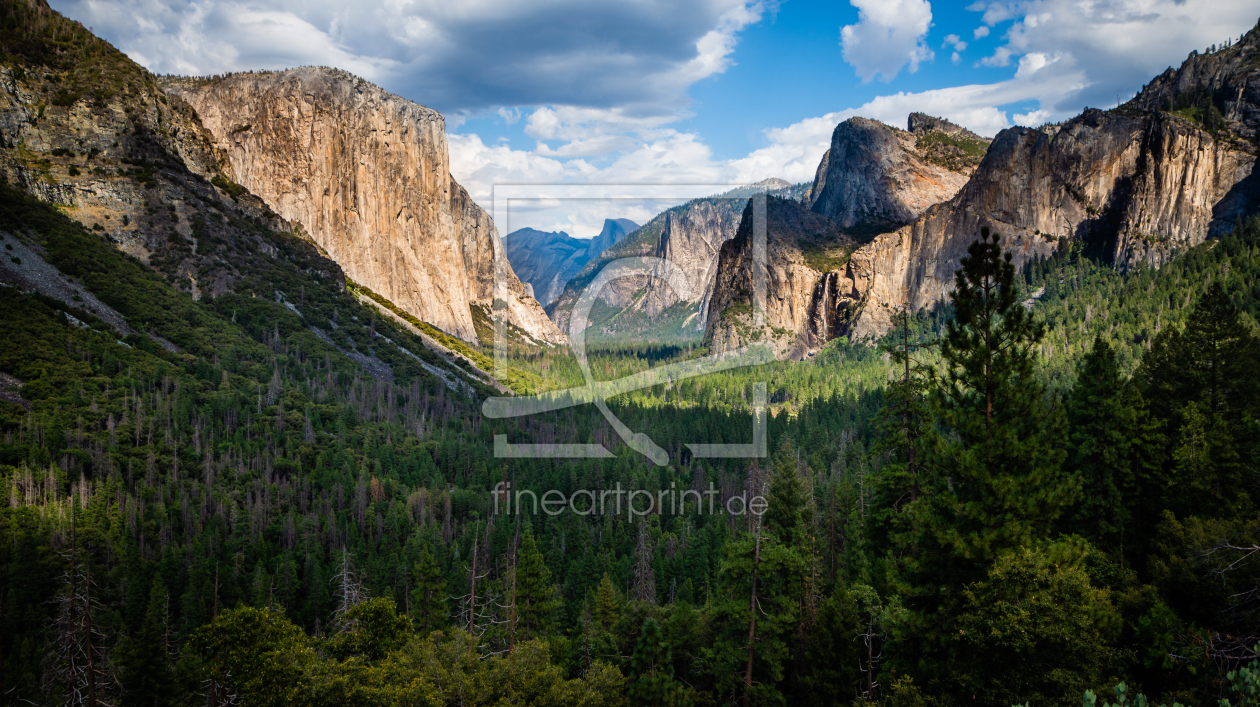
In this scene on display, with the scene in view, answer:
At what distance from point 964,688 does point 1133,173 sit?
158 meters

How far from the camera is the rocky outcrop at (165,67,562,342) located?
14425 centimetres

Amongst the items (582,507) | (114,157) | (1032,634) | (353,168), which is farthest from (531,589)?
(353,168)

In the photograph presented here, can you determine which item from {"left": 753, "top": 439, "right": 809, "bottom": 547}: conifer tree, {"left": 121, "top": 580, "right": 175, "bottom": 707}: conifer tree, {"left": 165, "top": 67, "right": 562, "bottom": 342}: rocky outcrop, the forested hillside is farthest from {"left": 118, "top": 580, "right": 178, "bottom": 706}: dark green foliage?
{"left": 165, "top": 67, "right": 562, "bottom": 342}: rocky outcrop

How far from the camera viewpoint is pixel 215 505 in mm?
60438

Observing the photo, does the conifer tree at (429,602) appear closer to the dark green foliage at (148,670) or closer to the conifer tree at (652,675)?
the dark green foliage at (148,670)

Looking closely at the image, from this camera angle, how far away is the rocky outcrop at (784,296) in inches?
6718

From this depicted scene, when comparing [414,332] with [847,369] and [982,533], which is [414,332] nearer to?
[847,369]

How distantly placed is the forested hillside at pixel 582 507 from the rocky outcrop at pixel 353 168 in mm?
21570

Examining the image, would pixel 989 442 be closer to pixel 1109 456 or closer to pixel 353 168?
pixel 1109 456

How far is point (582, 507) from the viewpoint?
229 ft

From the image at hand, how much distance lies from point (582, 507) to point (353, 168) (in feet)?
405

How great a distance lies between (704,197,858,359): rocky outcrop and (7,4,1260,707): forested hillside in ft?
146

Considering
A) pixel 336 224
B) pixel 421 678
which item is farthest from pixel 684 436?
pixel 336 224

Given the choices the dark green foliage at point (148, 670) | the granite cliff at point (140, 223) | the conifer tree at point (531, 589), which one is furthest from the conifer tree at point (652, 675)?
the granite cliff at point (140, 223)
